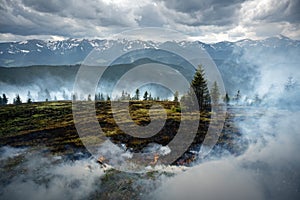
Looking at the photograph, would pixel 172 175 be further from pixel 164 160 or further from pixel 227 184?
pixel 227 184

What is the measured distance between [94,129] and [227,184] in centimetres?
2309

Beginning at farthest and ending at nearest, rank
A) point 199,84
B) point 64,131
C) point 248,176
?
1. point 199,84
2. point 64,131
3. point 248,176

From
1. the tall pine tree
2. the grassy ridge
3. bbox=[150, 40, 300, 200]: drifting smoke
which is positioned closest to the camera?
bbox=[150, 40, 300, 200]: drifting smoke

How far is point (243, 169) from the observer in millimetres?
24688

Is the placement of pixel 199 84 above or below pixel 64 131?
above

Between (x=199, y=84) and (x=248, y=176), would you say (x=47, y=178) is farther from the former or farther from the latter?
(x=199, y=84)

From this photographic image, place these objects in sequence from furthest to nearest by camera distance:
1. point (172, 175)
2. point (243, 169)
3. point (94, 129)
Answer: point (94, 129), point (243, 169), point (172, 175)

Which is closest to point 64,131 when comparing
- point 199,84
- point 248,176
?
point 248,176

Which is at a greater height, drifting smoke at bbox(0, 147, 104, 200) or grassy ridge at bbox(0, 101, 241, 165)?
grassy ridge at bbox(0, 101, 241, 165)

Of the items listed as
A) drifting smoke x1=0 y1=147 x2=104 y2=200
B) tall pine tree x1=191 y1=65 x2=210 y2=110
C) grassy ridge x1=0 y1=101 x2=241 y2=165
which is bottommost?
drifting smoke x1=0 y1=147 x2=104 y2=200

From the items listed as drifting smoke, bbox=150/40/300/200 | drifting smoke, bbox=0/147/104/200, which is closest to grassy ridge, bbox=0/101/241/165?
drifting smoke, bbox=0/147/104/200

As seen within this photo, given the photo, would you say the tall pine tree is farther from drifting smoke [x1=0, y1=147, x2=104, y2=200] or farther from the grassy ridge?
drifting smoke [x1=0, y1=147, x2=104, y2=200]

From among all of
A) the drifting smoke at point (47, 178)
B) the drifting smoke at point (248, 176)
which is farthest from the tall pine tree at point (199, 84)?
the drifting smoke at point (47, 178)

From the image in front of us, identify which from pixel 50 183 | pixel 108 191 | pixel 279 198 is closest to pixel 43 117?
pixel 50 183
